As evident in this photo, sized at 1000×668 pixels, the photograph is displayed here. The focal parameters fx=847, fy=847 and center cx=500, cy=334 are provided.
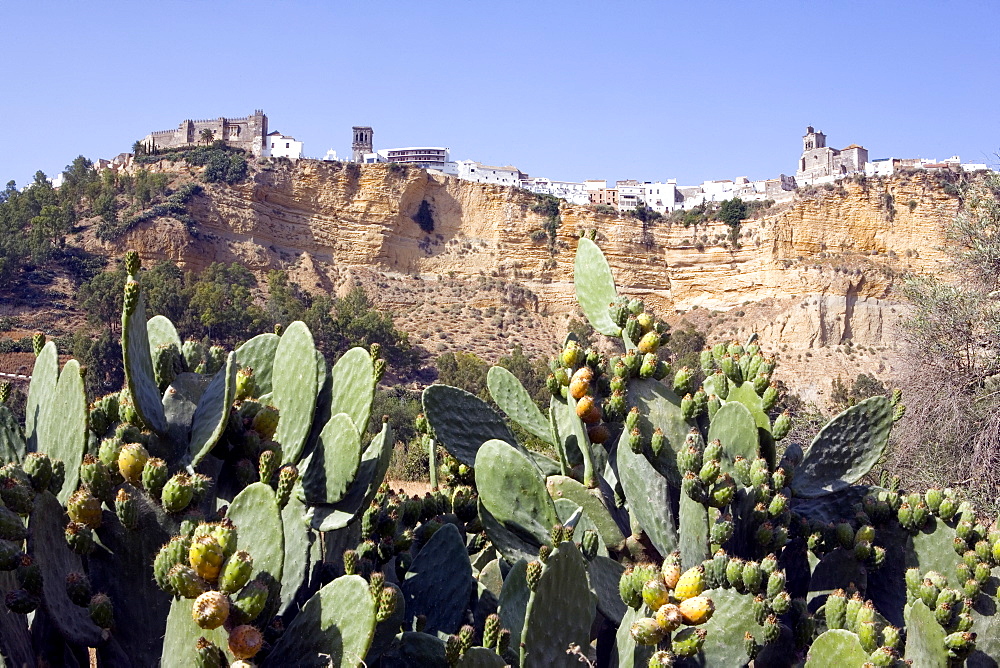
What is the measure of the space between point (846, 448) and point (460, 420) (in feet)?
5.25

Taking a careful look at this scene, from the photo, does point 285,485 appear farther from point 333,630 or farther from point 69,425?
point 69,425

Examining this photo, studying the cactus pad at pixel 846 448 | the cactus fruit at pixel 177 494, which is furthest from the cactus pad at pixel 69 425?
the cactus pad at pixel 846 448

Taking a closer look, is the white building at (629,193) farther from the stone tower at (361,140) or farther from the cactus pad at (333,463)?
the cactus pad at (333,463)

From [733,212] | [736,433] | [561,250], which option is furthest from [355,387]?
[733,212]

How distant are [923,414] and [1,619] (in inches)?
329

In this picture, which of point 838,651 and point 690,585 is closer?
point 690,585

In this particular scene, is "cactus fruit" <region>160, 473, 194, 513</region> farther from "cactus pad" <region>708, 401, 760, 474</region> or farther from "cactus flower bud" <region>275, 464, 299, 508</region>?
"cactus pad" <region>708, 401, 760, 474</region>

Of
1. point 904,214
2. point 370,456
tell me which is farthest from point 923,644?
point 904,214

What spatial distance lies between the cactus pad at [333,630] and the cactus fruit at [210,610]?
31 cm

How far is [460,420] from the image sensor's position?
11.8 ft

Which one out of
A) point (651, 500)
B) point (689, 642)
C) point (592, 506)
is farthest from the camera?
point (592, 506)

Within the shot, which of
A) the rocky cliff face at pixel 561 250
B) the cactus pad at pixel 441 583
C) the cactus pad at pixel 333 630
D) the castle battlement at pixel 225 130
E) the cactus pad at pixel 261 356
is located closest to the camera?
the cactus pad at pixel 333 630

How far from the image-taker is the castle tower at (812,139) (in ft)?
191

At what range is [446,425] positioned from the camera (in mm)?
3553
